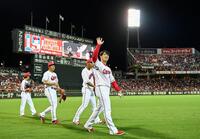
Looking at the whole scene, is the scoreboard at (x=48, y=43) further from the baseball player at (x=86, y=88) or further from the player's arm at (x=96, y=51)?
the player's arm at (x=96, y=51)

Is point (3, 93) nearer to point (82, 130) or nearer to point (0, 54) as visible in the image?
point (82, 130)

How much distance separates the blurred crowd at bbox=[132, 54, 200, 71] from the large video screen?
87.8 ft

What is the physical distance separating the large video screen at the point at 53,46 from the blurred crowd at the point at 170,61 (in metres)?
26.8

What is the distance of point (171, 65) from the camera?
3184 inches

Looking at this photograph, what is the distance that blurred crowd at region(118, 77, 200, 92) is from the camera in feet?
228

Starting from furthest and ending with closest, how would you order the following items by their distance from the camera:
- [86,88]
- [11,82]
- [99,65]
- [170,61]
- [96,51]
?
1. [170,61]
2. [11,82]
3. [86,88]
4. [99,65]
5. [96,51]

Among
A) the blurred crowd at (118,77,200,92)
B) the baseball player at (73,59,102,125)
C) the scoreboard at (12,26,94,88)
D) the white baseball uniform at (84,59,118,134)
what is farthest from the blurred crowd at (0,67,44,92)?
the white baseball uniform at (84,59,118,134)

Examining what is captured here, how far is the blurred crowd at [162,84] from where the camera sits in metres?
69.5

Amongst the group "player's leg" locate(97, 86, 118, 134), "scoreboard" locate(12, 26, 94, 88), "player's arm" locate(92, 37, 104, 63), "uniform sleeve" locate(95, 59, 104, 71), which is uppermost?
"scoreboard" locate(12, 26, 94, 88)

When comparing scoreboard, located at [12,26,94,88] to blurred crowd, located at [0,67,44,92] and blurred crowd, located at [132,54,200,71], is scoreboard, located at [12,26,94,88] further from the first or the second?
blurred crowd, located at [132,54,200,71]

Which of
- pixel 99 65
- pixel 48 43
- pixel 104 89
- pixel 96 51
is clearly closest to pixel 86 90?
pixel 104 89

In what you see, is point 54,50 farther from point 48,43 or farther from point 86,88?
point 86,88

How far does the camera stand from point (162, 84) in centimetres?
7538

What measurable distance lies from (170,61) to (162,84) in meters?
9.96
